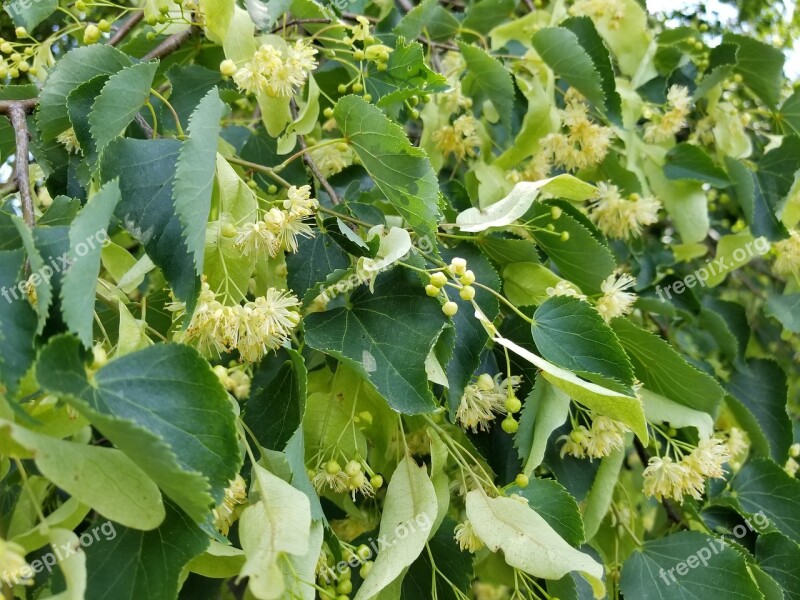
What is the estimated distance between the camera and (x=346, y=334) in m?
1.01

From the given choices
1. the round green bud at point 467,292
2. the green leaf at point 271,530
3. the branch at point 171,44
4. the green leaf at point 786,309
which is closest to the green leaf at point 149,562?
the green leaf at point 271,530

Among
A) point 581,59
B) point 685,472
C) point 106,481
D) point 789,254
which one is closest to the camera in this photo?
point 106,481

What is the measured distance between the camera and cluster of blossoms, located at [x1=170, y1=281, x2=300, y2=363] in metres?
0.90

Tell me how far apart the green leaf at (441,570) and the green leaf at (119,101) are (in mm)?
729

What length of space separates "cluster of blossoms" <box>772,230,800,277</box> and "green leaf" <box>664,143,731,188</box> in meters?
0.22

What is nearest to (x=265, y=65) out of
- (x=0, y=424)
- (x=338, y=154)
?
(x=338, y=154)

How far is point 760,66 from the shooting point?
1.77 metres

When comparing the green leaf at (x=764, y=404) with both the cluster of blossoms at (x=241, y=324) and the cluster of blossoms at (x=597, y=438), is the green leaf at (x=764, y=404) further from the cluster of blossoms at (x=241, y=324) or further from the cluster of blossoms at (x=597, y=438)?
the cluster of blossoms at (x=241, y=324)

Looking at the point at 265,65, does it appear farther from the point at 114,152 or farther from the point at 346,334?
the point at 346,334

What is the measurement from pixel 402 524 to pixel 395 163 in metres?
0.51

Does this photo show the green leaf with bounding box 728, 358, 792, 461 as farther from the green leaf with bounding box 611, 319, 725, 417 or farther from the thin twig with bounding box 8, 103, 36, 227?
the thin twig with bounding box 8, 103, 36, 227

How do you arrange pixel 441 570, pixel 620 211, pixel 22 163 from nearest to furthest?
pixel 22 163 < pixel 441 570 < pixel 620 211

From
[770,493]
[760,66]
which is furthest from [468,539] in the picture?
[760,66]

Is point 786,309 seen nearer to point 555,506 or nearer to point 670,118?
point 670,118
